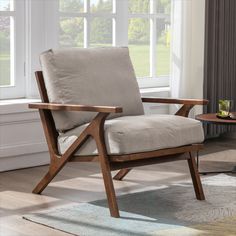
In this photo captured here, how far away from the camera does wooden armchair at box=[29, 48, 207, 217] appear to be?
374 centimetres

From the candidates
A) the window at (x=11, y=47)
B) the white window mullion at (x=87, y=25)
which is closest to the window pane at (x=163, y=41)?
the white window mullion at (x=87, y=25)

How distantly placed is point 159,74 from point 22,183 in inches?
88.9

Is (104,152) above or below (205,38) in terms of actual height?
below

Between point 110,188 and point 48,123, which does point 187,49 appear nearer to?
point 48,123

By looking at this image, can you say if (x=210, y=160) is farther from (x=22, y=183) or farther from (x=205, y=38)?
(x=22, y=183)

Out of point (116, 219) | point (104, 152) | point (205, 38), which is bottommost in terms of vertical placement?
point (116, 219)

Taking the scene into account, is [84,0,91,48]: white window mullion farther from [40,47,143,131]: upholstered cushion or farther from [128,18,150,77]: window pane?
[40,47,143,131]: upholstered cushion

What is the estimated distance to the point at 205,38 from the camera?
20.2 ft

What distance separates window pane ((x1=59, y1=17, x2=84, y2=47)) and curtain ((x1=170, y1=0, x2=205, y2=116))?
940mm

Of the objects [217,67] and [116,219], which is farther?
[217,67]

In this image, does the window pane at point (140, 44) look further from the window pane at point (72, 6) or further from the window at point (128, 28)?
the window pane at point (72, 6)

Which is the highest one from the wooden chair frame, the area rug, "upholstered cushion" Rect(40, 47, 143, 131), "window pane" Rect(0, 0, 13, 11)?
"window pane" Rect(0, 0, 13, 11)

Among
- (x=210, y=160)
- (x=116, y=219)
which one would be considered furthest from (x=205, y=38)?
(x=116, y=219)

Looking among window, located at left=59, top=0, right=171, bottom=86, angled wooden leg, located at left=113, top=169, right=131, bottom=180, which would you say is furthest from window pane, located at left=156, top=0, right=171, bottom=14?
angled wooden leg, located at left=113, top=169, right=131, bottom=180
